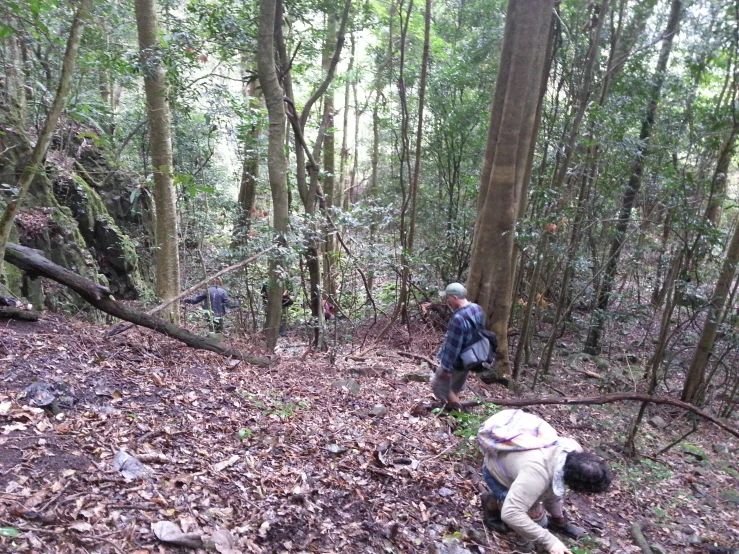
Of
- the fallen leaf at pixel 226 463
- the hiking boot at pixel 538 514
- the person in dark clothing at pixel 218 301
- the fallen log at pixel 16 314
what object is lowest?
the person in dark clothing at pixel 218 301

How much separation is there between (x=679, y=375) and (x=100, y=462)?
39.3 ft

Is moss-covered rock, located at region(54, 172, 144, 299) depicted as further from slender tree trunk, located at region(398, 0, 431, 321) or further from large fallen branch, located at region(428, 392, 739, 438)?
large fallen branch, located at region(428, 392, 739, 438)

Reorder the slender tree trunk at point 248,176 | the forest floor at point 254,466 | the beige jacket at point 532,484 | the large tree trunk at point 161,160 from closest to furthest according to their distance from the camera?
1. the forest floor at point 254,466
2. the beige jacket at point 532,484
3. the large tree trunk at point 161,160
4. the slender tree trunk at point 248,176

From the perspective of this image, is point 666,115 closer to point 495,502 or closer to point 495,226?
point 495,226

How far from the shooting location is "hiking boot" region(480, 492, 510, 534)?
12.0ft

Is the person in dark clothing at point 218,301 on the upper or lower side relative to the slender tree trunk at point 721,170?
lower

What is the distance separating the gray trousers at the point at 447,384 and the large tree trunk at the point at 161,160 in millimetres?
4371

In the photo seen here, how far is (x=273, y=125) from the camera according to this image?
6.83 m

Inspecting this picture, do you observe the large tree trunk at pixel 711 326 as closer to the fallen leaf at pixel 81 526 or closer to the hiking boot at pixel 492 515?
the hiking boot at pixel 492 515

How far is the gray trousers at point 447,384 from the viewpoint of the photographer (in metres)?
5.55

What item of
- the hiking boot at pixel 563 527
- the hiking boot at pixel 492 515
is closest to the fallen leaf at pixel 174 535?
the hiking boot at pixel 492 515

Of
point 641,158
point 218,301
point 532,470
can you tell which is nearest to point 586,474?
point 532,470

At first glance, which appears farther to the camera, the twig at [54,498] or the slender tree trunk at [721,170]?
the slender tree trunk at [721,170]

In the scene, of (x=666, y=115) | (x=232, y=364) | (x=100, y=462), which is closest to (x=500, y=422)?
(x=100, y=462)
